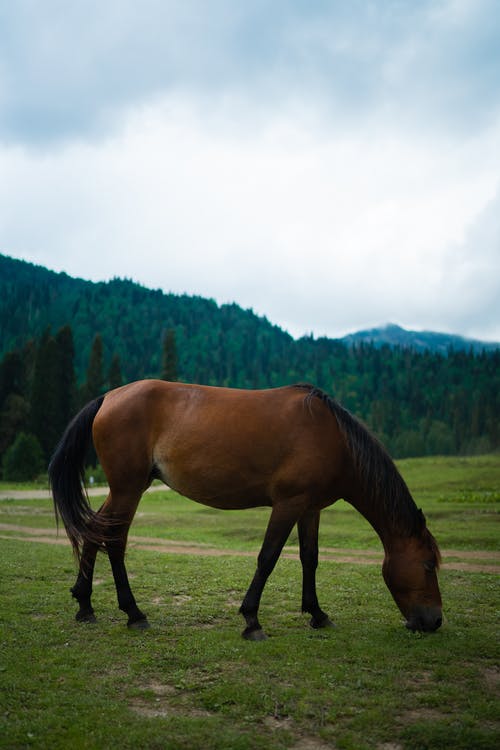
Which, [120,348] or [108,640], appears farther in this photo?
[120,348]

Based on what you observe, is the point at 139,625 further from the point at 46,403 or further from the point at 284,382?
the point at 284,382

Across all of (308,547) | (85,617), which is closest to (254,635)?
(308,547)

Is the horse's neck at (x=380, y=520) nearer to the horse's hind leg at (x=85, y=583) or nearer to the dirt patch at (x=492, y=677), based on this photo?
the dirt patch at (x=492, y=677)

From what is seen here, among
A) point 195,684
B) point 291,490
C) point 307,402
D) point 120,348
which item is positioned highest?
point 120,348

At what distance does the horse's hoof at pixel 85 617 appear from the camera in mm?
7055

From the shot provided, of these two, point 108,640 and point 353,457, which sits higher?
point 353,457

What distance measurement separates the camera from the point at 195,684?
500cm

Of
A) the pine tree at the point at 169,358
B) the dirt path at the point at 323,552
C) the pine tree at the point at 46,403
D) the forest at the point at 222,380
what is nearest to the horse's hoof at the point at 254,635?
the dirt path at the point at 323,552

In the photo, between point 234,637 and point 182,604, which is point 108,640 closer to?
point 234,637

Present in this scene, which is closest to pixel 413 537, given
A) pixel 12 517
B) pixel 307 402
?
pixel 307 402

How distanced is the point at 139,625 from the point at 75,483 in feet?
6.62

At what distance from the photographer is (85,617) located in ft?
23.2

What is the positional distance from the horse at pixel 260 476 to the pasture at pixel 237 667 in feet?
1.90

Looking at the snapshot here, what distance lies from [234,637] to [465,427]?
131 meters
